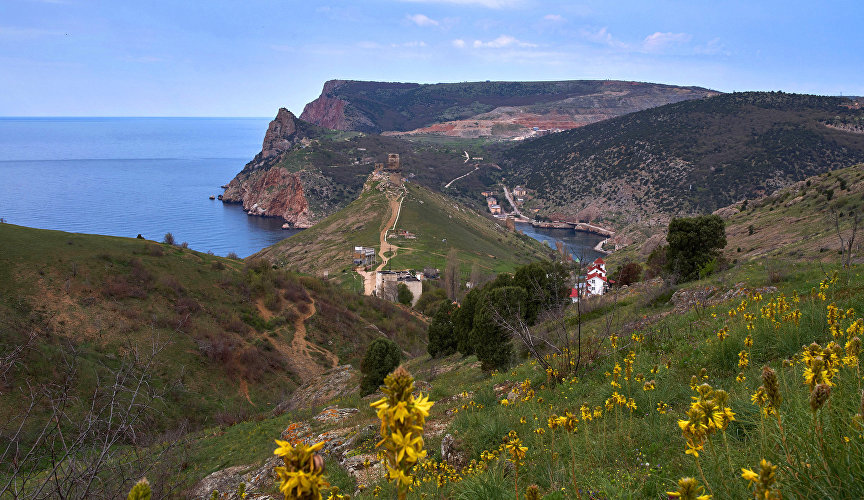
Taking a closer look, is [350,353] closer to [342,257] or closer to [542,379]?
[542,379]

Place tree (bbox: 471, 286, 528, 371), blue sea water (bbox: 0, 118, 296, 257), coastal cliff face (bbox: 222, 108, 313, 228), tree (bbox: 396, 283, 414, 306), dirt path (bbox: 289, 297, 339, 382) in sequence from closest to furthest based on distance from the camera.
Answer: tree (bbox: 471, 286, 528, 371), dirt path (bbox: 289, 297, 339, 382), tree (bbox: 396, 283, 414, 306), blue sea water (bbox: 0, 118, 296, 257), coastal cliff face (bbox: 222, 108, 313, 228)

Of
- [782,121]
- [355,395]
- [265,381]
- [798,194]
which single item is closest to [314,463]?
[355,395]

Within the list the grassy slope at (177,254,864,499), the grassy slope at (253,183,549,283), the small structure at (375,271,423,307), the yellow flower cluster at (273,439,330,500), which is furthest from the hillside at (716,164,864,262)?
the grassy slope at (253,183,549,283)

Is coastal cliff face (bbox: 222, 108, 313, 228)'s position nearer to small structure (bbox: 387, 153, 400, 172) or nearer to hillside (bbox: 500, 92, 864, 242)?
small structure (bbox: 387, 153, 400, 172)

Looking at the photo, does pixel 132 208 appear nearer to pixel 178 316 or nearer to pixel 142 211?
pixel 142 211

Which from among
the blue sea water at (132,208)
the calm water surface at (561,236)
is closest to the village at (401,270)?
the calm water surface at (561,236)

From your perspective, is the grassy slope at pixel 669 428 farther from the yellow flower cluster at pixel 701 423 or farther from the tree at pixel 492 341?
the tree at pixel 492 341
